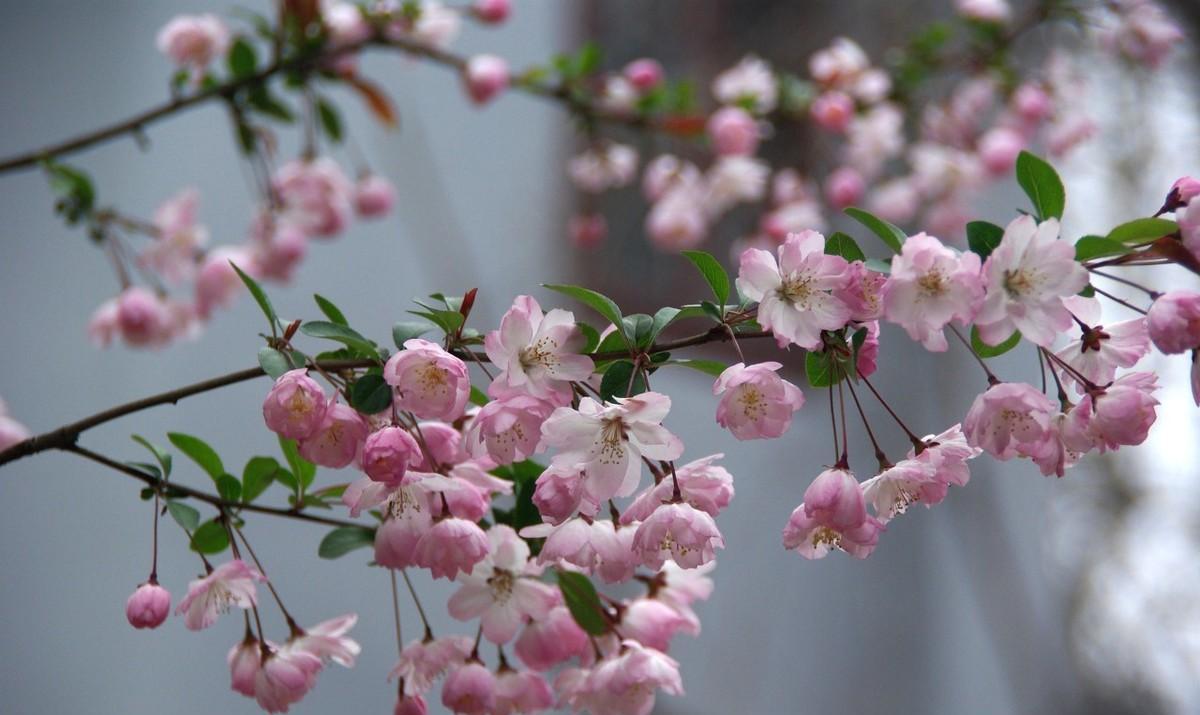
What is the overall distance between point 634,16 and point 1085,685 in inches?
81.8

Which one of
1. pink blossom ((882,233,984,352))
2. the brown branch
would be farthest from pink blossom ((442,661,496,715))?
pink blossom ((882,233,984,352))

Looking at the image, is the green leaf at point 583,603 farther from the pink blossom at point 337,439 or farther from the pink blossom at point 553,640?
the pink blossom at point 337,439

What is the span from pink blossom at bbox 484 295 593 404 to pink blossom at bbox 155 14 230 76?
1011 millimetres

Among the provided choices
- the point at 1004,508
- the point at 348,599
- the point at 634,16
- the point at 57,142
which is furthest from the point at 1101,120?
the point at 57,142

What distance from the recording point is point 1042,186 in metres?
0.55

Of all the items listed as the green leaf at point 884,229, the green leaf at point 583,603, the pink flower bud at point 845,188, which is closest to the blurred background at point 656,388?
the pink flower bud at point 845,188

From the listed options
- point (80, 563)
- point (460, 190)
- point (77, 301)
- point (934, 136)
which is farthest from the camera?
point (460, 190)

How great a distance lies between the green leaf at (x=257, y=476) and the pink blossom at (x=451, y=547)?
150 mm

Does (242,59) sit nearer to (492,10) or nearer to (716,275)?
(492,10)

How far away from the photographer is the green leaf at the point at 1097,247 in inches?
19.7

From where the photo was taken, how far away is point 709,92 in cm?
244

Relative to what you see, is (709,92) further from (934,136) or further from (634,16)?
(934,136)

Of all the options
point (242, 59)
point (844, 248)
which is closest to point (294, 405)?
point (844, 248)

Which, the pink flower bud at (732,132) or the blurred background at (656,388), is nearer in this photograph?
the pink flower bud at (732,132)
